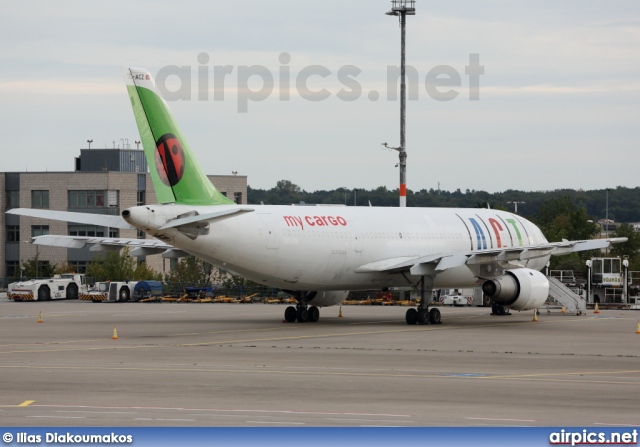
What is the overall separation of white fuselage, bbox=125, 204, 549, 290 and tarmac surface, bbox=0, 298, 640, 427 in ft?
6.94

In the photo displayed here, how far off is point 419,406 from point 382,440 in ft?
12.6

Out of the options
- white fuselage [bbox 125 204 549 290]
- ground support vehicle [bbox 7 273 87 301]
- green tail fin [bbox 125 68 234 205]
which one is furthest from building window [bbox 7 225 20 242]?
green tail fin [bbox 125 68 234 205]

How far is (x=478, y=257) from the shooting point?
136 ft

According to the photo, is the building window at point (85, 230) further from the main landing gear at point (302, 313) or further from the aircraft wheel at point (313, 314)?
the aircraft wheel at point (313, 314)

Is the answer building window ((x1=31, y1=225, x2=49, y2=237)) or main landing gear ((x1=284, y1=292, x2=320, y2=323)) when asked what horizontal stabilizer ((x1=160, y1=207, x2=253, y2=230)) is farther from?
building window ((x1=31, y1=225, x2=49, y2=237))

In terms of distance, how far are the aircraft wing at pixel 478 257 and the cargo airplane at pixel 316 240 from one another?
0.05 m

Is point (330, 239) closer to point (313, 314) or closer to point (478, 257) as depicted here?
point (313, 314)

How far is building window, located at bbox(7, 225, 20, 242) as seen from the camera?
10494cm

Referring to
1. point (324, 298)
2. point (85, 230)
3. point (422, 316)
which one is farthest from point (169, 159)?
point (85, 230)

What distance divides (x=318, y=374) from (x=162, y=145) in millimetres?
15600

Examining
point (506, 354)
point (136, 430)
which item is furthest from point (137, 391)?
point (506, 354)

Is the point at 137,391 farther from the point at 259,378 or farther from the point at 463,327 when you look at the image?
the point at 463,327

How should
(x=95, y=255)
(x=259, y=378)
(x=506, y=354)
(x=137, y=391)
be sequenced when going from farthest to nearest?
(x=95, y=255), (x=506, y=354), (x=259, y=378), (x=137, y=391)

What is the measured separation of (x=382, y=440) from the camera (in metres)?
14.6
